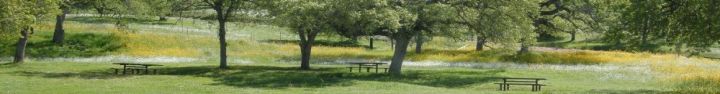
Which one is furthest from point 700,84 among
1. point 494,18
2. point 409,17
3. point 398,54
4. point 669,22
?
point 398,54

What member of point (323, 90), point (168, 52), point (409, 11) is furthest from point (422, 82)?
point (168, 52)

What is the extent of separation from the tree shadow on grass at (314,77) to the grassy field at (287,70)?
47 millimetres

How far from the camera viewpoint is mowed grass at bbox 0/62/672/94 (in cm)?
2955

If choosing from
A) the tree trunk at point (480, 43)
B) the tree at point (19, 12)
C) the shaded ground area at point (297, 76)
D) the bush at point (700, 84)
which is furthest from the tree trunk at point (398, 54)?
the tree at point (19, 12)

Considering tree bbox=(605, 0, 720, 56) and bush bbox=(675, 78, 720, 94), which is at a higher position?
tree bbox=(605, 0, 720, 56)

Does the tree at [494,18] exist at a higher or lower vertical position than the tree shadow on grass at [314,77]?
higher

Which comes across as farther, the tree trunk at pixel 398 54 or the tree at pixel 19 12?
the tree trunk at pixel 398 54

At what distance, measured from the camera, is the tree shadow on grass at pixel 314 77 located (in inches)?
1330

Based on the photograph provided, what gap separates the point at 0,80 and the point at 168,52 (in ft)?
79.5

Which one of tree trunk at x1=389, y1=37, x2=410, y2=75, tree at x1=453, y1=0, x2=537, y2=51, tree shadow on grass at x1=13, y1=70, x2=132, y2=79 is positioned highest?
tree at x1=453, y1=0, x2=537, y2=51

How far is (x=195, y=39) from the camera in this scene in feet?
211

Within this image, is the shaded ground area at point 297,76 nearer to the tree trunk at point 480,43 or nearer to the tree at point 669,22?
the tree trunk at point 480,43

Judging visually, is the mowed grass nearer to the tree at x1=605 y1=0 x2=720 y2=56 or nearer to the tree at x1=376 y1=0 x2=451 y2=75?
the tree at x1=376 y1=0 x2=451 y2=75

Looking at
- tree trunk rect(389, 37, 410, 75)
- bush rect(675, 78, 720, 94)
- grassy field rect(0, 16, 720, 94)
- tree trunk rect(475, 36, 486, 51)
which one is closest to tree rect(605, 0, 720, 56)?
grassy field rect(0, 16, 720, 94)
